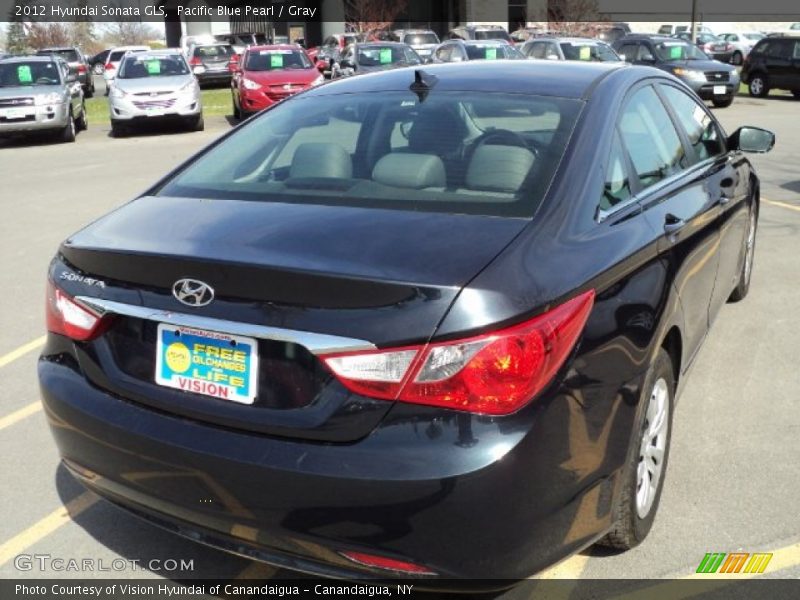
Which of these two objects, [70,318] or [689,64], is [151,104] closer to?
[689,64]

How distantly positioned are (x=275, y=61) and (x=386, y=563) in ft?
61.6

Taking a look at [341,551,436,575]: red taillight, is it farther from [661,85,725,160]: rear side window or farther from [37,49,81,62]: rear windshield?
[37,49,81,62]: rear windshield

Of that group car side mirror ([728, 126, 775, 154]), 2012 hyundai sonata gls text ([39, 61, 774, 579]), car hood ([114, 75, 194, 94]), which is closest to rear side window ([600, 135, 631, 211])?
2012 hyundai sonata gls text ([39, 61, 774, 579])

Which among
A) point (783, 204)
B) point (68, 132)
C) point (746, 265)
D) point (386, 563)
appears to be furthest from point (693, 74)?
point (386, 563)

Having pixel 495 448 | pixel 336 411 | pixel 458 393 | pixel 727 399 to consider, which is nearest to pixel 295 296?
pixel 336 411

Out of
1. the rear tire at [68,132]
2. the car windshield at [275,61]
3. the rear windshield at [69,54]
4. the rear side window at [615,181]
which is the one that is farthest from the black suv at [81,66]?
the rear side window at [615,181]

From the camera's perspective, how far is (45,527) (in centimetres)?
334

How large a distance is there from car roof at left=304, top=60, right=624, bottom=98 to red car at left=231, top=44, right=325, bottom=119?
575 inches

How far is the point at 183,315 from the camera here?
8.14 ft

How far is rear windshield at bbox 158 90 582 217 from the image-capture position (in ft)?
9.63

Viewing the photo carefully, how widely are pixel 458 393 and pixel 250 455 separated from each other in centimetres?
60

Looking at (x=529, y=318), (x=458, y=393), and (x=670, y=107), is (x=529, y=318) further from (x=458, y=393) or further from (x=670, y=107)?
(x=670, y=107)

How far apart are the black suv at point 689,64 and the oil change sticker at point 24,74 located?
1350 cm

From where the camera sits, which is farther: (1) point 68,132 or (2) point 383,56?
(2) point 383,56
